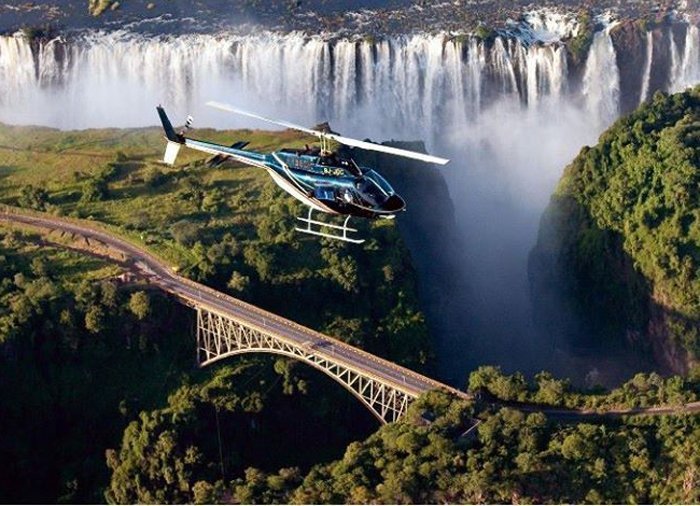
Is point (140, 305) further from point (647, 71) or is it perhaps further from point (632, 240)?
point (647, 71)

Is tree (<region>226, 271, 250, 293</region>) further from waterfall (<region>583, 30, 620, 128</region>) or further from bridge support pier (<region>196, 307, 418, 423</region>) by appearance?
waterfall (<region>583, 30, 620, 128</region>)

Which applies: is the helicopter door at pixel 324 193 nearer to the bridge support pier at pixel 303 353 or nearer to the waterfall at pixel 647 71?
the bridge support pier at pixel 303 353

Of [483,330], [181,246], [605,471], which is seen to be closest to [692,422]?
[605,471]

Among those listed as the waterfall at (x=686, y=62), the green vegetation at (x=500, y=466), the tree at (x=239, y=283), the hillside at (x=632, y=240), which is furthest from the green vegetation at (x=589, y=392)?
the waterfall at (x=686, y=62)

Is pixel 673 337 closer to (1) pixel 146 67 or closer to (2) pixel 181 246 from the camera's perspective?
(2) pixel 181 246

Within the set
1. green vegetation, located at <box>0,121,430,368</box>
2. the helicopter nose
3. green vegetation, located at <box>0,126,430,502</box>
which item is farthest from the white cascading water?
the helicopter nose
